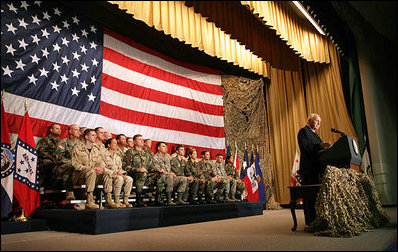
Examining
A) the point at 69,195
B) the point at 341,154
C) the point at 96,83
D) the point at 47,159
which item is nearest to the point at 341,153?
the point at 341,154

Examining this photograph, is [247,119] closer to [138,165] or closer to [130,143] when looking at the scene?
[130,143]

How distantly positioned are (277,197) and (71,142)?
556 centimetres

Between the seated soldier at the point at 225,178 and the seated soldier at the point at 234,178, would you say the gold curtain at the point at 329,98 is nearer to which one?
the seated soldier at the point at 234,178

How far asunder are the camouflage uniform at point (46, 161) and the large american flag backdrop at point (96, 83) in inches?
12.0

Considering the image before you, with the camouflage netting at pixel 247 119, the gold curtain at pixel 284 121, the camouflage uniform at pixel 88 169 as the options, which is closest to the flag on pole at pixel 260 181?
the camouflage netting at pixel 247 119

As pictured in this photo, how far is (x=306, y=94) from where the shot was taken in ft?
26.2

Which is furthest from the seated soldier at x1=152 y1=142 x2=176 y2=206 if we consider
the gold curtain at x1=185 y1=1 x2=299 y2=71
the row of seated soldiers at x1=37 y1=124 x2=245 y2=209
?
the gold curtain at x1=185 y1=1 x2=299 y2=71

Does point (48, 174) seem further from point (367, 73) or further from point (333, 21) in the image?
point (333, 21)

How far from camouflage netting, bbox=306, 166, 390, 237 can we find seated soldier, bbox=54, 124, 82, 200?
316cm

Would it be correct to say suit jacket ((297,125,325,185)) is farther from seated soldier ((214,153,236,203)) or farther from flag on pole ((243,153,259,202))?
flag on pole ((243,153,259,202))

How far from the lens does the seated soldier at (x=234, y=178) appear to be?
6.82m

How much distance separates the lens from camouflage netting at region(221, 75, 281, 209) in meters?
8.34

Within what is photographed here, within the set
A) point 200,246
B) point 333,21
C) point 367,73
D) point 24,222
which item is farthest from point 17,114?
point 333,21

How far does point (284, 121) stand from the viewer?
8.47m
